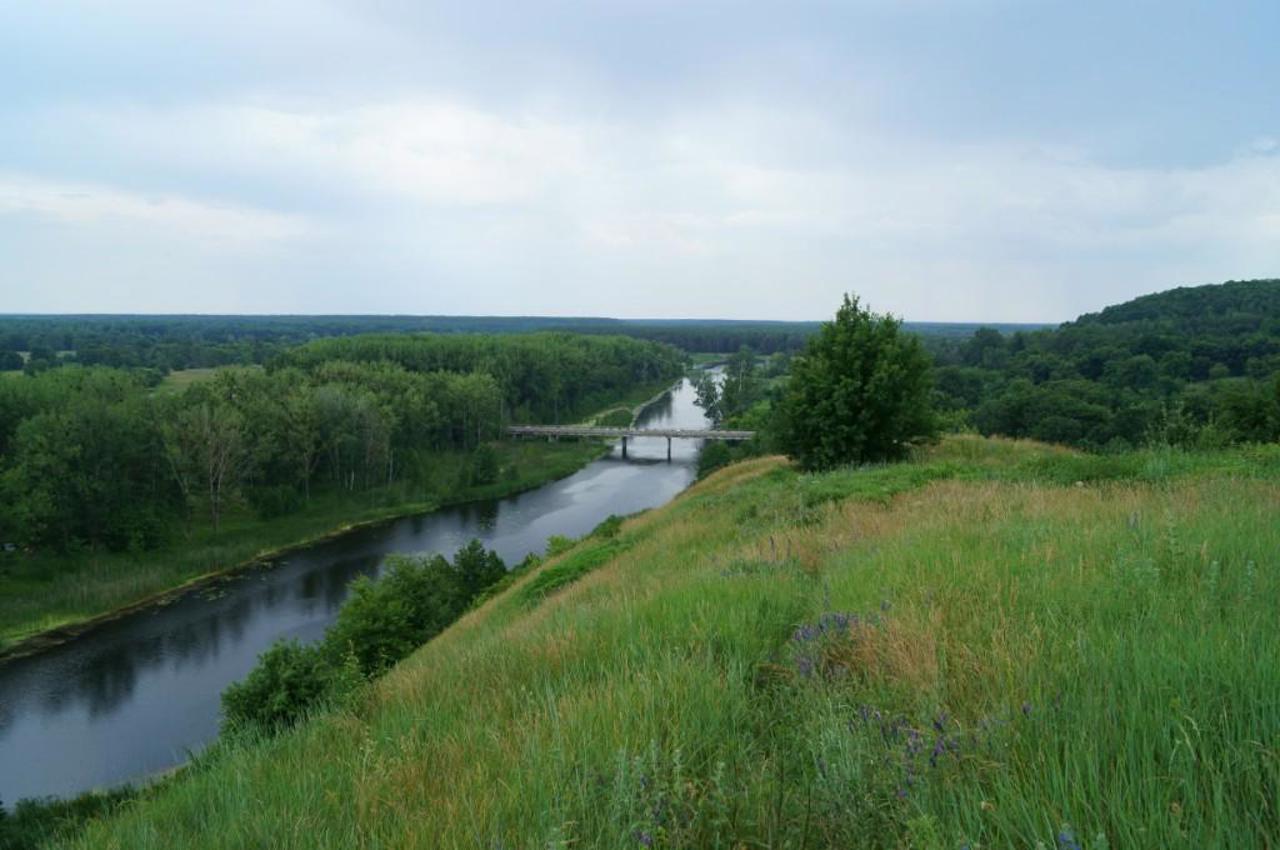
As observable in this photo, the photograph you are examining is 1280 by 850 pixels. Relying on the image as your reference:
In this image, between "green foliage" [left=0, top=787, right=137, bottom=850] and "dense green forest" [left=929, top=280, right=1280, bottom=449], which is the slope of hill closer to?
"dense green forest" [left=929, top=280, right=1280, bottom=449]

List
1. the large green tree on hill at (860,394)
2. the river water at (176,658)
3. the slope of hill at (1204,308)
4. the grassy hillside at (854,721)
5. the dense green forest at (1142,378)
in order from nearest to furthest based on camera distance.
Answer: the grassy hillside at (854,721) < the large green tree on hill at (860,394) < the river water at (176,658) < the dense green forest at (1142,378) < the slope of hill at (1204,308)

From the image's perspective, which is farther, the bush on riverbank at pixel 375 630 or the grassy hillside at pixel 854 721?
the bush on riverbank at pixel 375 630

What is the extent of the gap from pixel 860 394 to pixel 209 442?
126 ft

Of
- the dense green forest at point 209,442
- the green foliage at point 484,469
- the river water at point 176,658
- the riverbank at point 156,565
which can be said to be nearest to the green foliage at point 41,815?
the river water at point 176,658

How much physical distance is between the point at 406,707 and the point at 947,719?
10.8ft

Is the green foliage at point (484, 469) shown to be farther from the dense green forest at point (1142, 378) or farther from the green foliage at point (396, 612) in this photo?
the dense green forest at point (1142, 378)

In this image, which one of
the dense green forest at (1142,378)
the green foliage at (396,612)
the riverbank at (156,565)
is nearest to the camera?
the green foliage at (396,612)

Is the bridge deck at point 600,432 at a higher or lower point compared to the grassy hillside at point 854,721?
lower

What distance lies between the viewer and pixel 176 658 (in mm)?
25688

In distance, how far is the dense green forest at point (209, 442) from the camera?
3653 cm

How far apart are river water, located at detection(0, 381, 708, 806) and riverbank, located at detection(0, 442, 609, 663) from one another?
119cm

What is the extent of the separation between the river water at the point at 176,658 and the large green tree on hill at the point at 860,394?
49.6 ft

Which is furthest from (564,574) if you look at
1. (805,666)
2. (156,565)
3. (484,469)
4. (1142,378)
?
(1142,378)

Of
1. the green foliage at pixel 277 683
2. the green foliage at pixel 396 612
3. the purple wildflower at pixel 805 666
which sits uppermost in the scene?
the purple wildflower at pixel 805 666
